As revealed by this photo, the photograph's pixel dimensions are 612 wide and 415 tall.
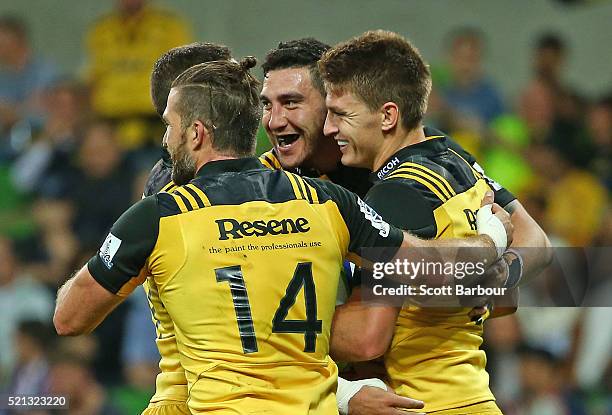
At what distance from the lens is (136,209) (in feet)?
10.4

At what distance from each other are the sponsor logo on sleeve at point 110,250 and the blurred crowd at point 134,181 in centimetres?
476

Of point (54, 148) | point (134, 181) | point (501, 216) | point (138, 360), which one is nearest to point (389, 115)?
point (501, 216)

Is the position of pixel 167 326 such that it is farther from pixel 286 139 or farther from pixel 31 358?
pixel 31 358

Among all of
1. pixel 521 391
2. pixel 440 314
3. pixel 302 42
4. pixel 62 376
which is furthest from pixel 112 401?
pixel 440 314

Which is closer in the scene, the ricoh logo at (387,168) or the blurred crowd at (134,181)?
the ricoh logo at (387,168)

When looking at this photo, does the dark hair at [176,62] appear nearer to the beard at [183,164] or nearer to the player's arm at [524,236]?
the beard at [183,164]

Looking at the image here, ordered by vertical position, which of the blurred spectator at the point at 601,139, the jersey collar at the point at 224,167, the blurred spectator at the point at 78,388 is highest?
the jersey collar at the point at 224,167

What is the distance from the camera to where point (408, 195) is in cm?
351

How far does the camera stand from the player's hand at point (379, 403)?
3.52 m

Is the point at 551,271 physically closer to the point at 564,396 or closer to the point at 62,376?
the point at 564,396

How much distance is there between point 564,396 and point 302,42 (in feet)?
14.2

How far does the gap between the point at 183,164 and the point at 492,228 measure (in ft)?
3.53

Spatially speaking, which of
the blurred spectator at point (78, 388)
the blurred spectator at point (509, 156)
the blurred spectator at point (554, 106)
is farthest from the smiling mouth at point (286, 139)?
the blurred spectator at point (554, 106)

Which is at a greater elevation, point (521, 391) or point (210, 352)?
point (210, 352)
